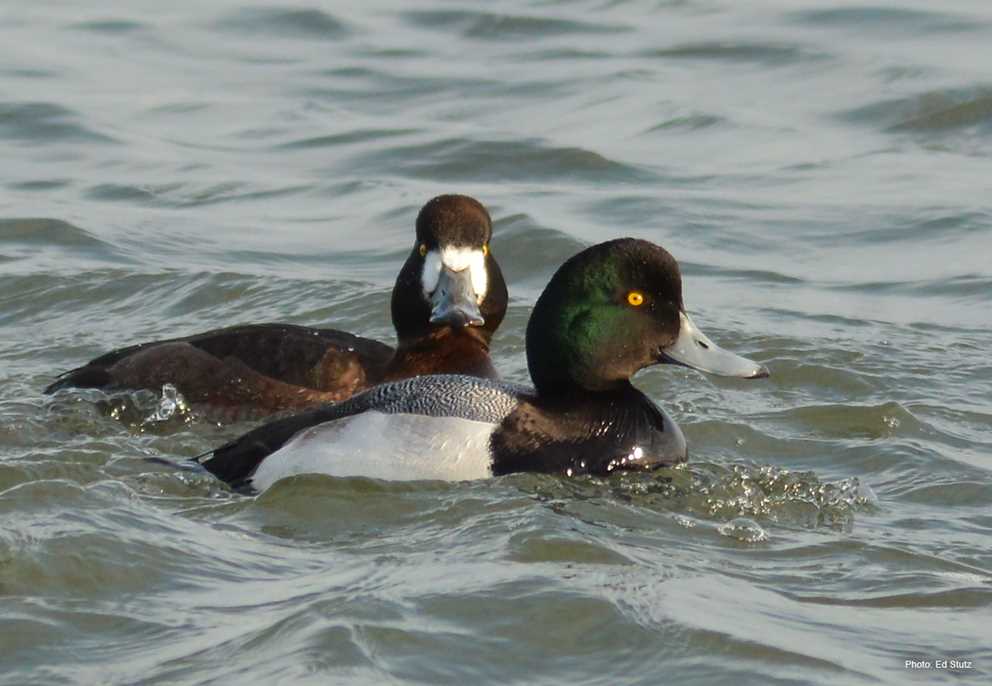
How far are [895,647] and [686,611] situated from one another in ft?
2.25

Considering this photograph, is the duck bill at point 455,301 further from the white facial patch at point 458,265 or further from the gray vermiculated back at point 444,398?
the gray vermiculated back at point 444,398

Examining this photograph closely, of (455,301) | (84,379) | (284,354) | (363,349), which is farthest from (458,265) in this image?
(84,379)

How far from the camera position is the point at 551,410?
809cm

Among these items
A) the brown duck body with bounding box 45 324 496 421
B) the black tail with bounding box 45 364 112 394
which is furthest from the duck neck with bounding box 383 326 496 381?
the black tail with bounding box 45 364 112 394

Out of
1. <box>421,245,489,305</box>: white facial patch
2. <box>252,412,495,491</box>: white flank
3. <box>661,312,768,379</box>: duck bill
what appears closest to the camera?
<box>252,412,495,491</box>: white flank

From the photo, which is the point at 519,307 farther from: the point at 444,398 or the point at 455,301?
the point at 444,398

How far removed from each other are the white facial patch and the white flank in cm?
151

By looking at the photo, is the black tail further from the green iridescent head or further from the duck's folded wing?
the green iridescent head

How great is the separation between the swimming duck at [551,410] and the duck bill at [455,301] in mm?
785

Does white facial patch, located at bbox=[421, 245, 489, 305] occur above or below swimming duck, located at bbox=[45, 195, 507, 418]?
above

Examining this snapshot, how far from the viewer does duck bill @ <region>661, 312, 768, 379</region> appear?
8.35 metres

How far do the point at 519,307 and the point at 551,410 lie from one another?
3618 mm

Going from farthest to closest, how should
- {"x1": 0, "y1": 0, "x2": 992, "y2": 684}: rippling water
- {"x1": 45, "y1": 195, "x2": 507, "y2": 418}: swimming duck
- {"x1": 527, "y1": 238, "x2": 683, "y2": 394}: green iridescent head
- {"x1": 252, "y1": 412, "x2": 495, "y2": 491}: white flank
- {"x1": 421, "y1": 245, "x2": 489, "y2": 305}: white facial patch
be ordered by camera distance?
{"x1": 421, "y1": 245, "x2": 489, "y2": 305}: white facial patch < {"x1": 45, "y1": 195, "x2": 507, "y2": 418}: swimming duck < {"x1": 527, "y1": 238, "x2": 683, "y2": 394}: green iridescent head < {"x1": 252, "y1": 412, "x2": 495, "y2": 491}: white flank < {"x1": 0, "y1": 0, "x2": 992, "y2": 684}: rippling water

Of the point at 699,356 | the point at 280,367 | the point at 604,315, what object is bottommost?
the point at 280,367
